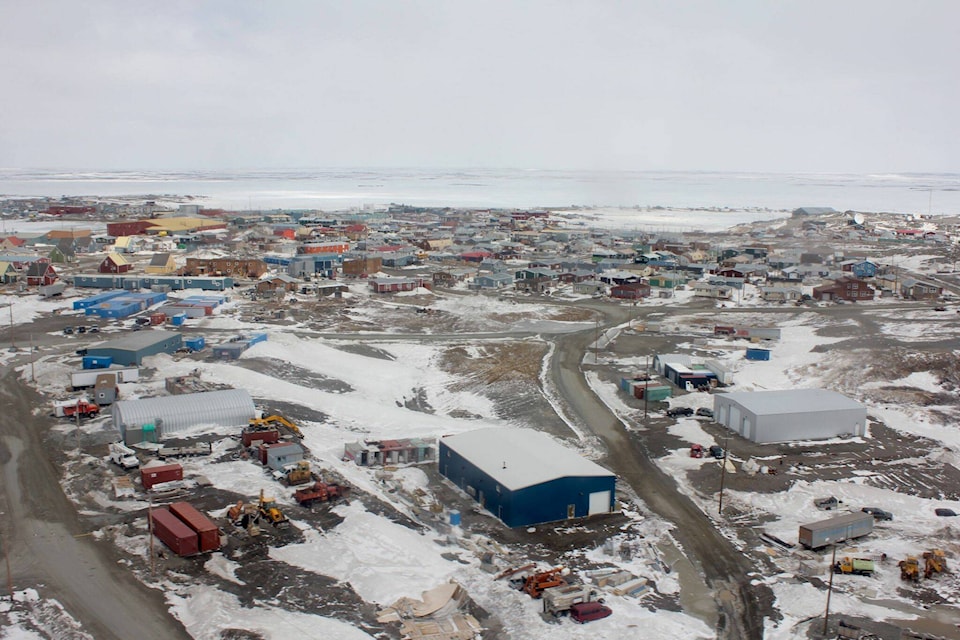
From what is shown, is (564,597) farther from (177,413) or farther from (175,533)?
(177,413)

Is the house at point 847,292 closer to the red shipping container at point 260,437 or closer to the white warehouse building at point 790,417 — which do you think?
the white warehouse building at point 790,417

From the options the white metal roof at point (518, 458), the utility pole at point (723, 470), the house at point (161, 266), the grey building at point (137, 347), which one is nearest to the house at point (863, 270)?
the utility pole at point (723, 470)

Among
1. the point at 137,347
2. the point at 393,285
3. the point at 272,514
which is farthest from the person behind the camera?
the point at 393,285

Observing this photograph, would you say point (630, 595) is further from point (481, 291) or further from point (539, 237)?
point (539, 237)

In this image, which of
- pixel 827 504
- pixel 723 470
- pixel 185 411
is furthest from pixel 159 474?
pixel 827 504

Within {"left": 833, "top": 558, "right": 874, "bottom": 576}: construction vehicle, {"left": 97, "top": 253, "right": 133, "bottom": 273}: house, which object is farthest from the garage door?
{"left": 97, "top": 253, "right": 133, "bottom": 273}: house
